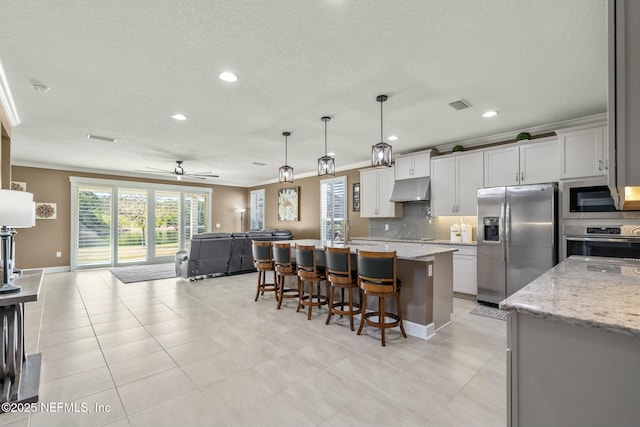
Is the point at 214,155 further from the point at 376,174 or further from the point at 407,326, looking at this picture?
the point at 407,326

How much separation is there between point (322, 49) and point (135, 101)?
2409 millimetres

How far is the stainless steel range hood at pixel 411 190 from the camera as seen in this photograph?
17.6 feet

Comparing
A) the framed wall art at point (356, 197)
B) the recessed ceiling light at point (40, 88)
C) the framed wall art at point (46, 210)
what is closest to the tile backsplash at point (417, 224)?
the framed wall art at point (356, 197)

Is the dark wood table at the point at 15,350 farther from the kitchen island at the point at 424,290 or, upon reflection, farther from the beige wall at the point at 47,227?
the beige wall at the point at 47,227

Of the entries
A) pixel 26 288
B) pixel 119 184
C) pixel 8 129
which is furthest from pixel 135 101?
pixel 119 184

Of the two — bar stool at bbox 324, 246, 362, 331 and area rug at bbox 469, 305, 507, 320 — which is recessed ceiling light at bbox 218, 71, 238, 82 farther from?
area rug at bbox 469, 305, 507, 320

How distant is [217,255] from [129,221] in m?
3.66

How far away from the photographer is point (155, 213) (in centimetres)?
870

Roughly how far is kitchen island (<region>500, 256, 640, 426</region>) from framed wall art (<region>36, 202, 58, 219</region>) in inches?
370

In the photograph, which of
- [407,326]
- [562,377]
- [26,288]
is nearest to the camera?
[562,377]

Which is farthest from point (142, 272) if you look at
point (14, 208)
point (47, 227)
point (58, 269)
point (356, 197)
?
point (14, 208)

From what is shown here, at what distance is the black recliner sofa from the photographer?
6.12 meters

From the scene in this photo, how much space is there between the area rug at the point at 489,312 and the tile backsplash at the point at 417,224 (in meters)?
1.32

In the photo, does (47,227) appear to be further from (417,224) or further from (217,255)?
(417,224)
